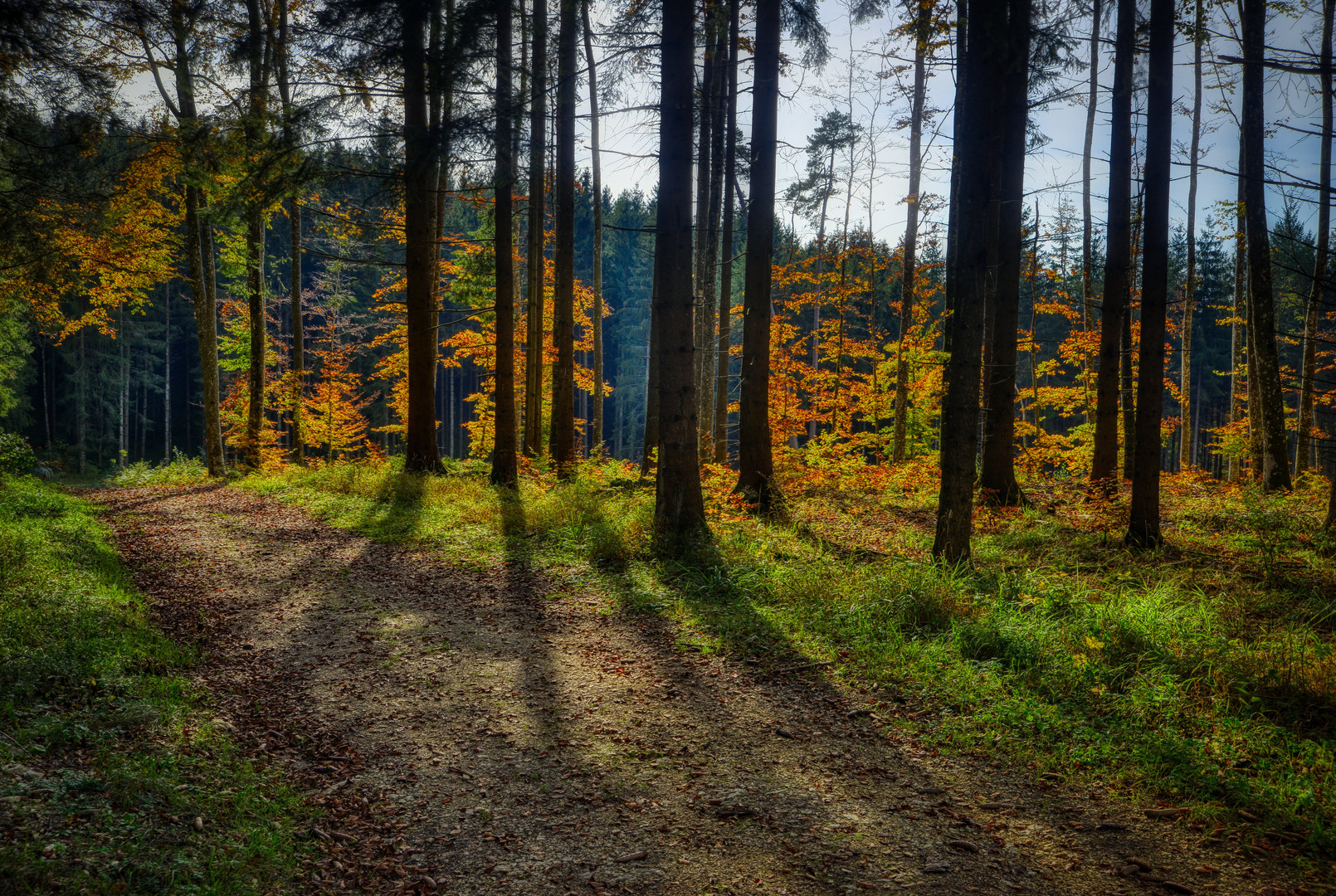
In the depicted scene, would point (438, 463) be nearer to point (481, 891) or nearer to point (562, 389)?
point (562, 389)

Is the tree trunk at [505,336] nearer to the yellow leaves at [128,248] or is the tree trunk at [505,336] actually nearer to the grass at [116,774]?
the yellow leaves at [128,248]

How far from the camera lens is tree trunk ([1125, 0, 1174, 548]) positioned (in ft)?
26.1

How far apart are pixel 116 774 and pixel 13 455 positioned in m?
13.1

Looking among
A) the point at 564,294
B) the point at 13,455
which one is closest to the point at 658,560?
the point at 564,294

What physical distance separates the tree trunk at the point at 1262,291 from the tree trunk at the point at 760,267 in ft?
29.0

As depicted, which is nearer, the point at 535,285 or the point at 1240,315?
the point at 535,285

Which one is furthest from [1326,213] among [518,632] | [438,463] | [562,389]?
[438,463]

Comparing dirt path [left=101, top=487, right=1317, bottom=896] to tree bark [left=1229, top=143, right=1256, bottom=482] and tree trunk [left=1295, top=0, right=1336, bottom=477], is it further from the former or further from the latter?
tree bark [left=1229, top=143, right=1256, bottom=482]

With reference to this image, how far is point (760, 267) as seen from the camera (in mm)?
10539

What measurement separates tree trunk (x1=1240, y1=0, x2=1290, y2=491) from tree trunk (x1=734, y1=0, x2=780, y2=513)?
8849 mm

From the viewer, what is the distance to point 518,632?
6113mm

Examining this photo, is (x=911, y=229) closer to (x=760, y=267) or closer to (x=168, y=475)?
(x=760, y=267)

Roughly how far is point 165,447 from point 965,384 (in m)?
44.3

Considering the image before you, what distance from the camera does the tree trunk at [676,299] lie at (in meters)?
8.12
